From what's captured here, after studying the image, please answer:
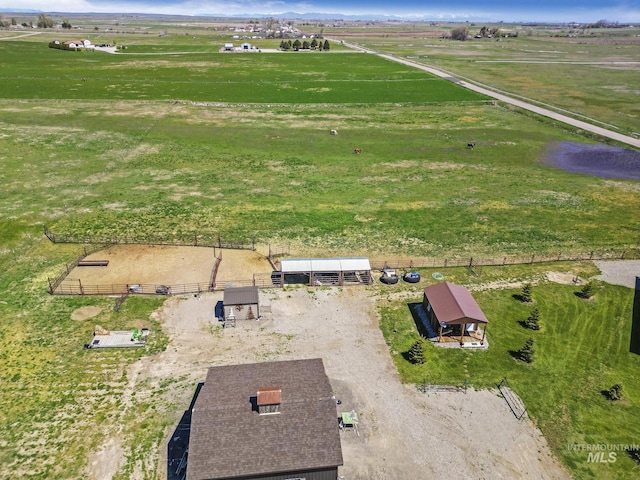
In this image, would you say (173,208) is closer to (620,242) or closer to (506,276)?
(506,276)

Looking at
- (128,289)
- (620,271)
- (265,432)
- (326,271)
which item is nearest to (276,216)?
(326,271)

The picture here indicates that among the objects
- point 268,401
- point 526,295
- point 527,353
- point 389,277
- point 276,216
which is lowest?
point 276,216

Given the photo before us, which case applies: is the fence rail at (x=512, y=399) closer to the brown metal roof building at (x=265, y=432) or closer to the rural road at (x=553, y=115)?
the brown metal roof building at (x=265, y=432)

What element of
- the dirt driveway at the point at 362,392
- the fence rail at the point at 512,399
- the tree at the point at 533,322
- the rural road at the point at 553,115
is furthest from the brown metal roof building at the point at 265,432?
the rural road at the point at 553,115

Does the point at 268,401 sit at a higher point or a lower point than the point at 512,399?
higher

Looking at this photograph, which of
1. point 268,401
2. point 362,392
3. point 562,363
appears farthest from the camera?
point 562,363

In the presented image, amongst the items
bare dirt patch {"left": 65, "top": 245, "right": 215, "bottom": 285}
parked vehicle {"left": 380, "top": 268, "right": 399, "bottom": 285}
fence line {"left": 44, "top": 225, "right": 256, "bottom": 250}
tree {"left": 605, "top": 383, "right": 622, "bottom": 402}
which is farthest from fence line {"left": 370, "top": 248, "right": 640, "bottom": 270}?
bare dirt patch {"left": 65, "top": 245, "right": 215, "bottom": 285}

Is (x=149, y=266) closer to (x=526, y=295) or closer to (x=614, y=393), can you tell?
(x=526, y=295)

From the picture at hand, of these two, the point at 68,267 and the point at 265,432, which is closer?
the point at 265,432
